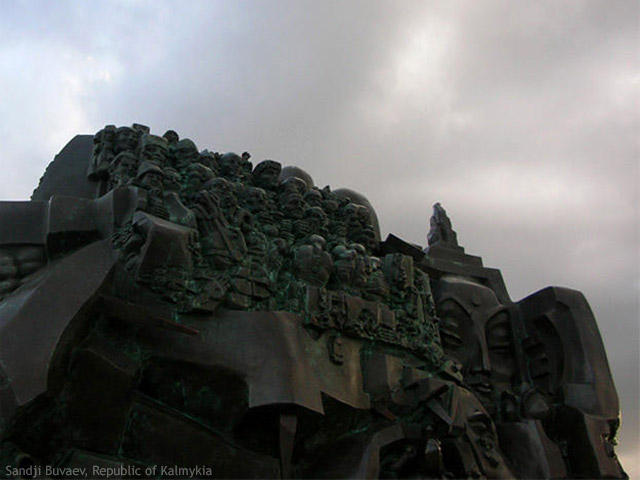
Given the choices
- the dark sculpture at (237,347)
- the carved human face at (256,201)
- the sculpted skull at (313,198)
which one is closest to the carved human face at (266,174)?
the dark sculpture at (237,347)

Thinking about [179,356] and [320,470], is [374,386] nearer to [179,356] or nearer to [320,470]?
[320,470]

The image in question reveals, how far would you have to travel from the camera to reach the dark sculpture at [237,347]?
A: 7742 mm

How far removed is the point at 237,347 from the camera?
8.54m

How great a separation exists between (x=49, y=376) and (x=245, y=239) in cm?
333

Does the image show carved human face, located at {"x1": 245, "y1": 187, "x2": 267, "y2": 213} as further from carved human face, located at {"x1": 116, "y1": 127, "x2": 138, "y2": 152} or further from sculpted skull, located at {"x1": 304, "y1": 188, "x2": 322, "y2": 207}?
carved human face, located at {"x1": 116, "y1": 127, "x2": 138, "y2": 152}

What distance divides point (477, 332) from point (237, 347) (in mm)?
5439

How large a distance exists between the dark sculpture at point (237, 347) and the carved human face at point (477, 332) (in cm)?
6

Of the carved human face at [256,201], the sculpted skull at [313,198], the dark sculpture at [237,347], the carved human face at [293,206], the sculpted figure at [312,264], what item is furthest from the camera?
the sculpted skull at [313,198]

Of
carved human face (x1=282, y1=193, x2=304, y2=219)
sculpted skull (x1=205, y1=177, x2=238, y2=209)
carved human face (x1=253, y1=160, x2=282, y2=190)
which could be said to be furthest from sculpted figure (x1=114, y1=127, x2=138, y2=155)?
carved human face (x1=282, y1=193, x2=304, y2=219)

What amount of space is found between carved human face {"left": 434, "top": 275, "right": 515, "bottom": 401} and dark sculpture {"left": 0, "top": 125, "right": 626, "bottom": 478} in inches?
2.4

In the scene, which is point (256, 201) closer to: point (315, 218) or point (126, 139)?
point (315, 218)

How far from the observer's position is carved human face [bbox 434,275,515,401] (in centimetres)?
1219

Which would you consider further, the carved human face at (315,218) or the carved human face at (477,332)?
the carved human face at (477,332)

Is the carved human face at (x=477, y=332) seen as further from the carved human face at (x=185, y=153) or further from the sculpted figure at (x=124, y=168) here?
the sculpted figure at (x=124, y=168)
